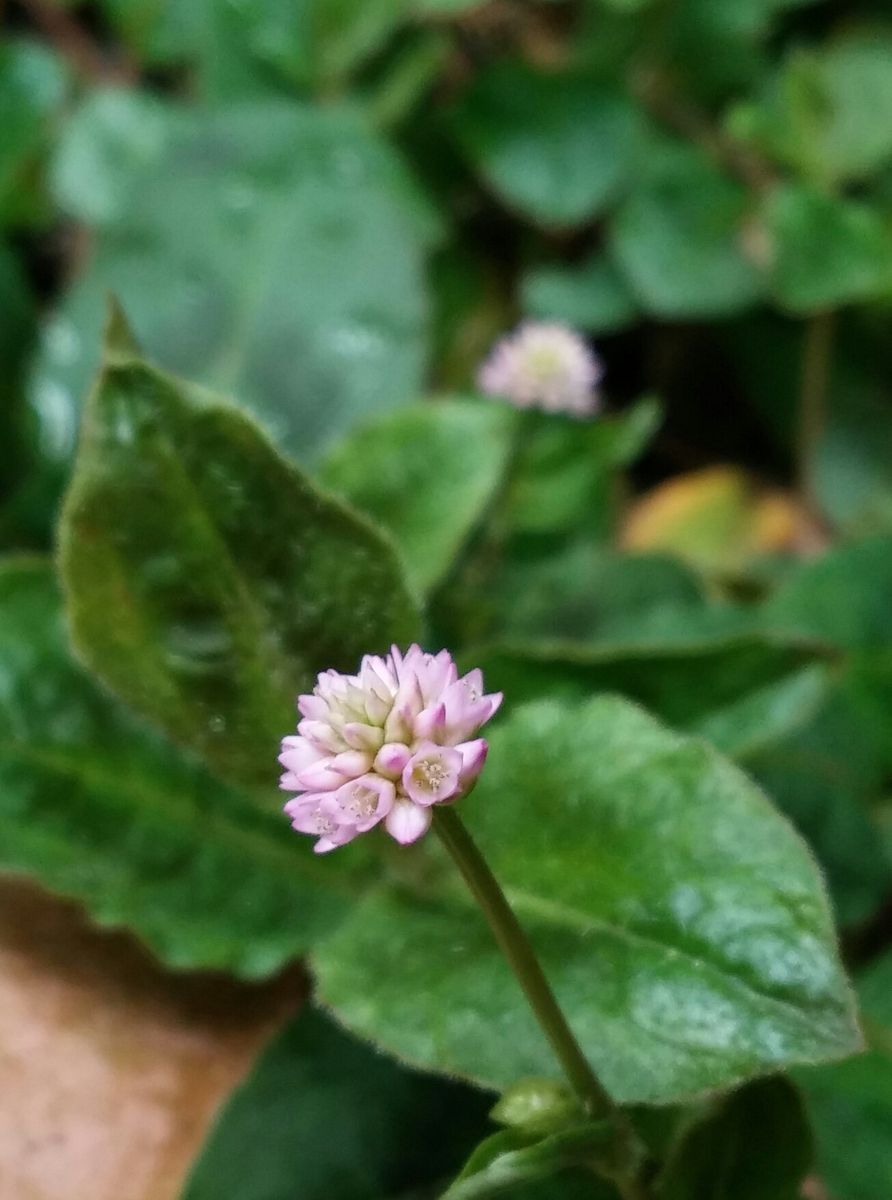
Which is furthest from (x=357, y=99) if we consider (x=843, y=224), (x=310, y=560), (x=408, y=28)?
(x=310, y=560)

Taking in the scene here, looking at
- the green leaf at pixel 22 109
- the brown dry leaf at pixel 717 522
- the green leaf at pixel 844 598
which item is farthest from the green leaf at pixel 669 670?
the green leaf at pixel 22 109

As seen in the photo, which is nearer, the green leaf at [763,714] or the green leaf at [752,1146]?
the green leaf at [752,1146]

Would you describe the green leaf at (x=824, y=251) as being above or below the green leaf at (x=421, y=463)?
below

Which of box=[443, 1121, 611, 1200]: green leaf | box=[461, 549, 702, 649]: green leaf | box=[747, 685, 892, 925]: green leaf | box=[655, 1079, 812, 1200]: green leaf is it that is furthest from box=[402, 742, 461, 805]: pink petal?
box=[461, 549, 702, 649]: green leaf

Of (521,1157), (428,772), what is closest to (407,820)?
(428,772)

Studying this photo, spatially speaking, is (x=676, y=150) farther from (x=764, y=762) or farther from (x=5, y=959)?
(x=5, y=959)

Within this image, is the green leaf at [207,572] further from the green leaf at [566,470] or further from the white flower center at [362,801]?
the green leaf at [566,470]

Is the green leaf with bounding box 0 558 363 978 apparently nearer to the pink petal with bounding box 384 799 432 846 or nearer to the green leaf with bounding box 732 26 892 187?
the pink petal with bounding box 384 799 432 846

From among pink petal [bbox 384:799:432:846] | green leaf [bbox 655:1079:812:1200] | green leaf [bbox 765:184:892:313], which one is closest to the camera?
pink petal [bbox 384:799:432:846]
